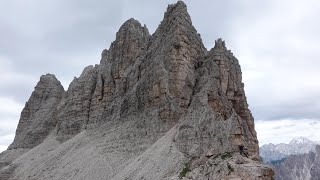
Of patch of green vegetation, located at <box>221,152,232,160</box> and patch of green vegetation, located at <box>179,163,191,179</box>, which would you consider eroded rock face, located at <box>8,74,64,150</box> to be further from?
patch of green vegetation, located at <box>221,152,232,160</box>

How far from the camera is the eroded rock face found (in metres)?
119

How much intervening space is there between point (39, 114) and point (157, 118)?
60.4m

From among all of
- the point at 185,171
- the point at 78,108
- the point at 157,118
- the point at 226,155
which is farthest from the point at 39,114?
the point at 226,155

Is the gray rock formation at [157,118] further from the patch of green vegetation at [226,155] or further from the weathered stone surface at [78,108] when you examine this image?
the weathered stone surface at [78,108]

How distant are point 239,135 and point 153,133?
59.5ft

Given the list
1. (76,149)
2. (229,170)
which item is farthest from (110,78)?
(229,170)

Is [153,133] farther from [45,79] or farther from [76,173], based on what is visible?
[45,79]

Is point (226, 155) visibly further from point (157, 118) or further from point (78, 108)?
point (78, 108)

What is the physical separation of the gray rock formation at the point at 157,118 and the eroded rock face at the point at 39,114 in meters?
9.62

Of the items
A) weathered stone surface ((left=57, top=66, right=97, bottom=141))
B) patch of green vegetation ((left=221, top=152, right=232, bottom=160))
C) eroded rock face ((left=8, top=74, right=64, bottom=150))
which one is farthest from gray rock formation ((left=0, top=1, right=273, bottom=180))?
eroded rock face ((left=8, top=74, right=64, bottom=150))

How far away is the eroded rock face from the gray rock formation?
9622mm

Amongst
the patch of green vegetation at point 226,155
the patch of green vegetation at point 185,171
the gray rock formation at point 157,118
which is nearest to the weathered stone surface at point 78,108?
the gray rock formation at point 157,118

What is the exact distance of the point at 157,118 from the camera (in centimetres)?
7788

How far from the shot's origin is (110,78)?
100875 mm
